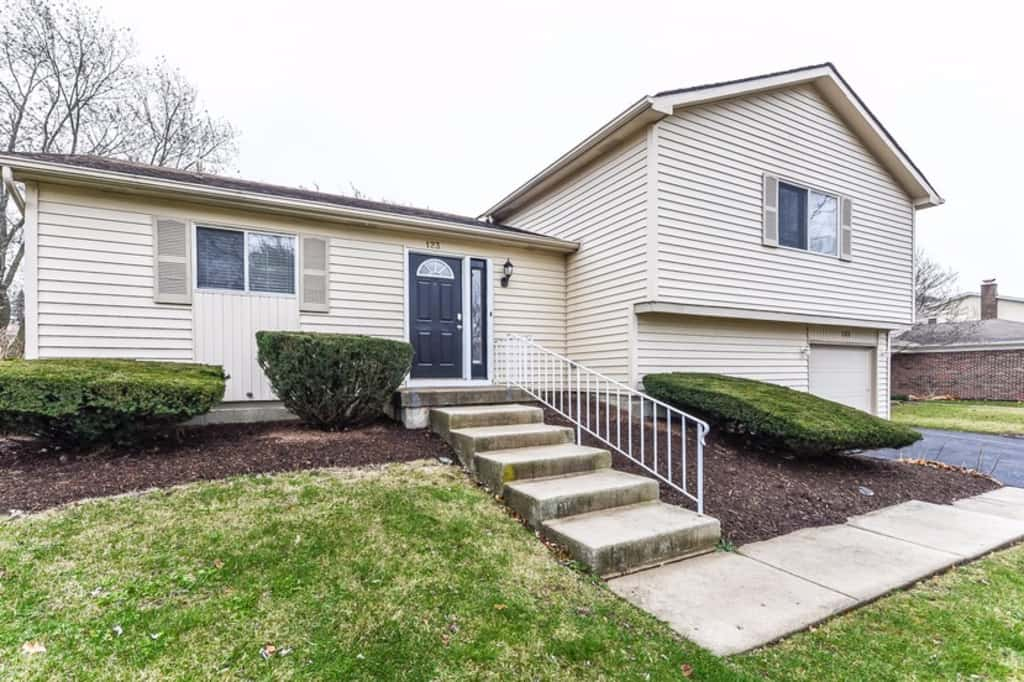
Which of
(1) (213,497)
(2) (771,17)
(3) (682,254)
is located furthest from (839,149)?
(1) (213,497)

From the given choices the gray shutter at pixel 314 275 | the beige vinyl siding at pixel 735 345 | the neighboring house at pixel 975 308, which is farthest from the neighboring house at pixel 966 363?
the gray shutter at pixel 314 275

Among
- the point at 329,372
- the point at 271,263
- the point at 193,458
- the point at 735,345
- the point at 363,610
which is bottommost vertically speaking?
the point at 363,610

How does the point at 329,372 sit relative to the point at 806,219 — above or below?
below

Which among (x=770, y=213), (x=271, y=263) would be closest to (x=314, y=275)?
(x=271, y=263)

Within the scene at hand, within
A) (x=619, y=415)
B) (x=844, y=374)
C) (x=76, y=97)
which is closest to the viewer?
(x=619, y=415)

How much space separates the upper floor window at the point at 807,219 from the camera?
27.2ft

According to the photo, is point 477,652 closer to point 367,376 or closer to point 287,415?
point 367,376

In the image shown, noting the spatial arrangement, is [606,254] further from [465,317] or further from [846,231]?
[846,231]

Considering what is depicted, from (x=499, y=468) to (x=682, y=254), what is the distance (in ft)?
15.4

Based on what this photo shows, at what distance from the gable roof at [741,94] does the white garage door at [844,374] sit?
3580mm

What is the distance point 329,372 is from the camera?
5.03m

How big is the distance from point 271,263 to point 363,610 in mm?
5130

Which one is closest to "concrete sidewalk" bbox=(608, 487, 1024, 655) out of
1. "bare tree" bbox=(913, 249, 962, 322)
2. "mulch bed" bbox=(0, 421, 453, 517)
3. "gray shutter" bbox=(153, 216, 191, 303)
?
"mulch bed" bbox=(0, 421, 453, 517)

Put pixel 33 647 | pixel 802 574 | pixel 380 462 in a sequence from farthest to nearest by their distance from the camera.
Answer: pixel 380 462
pixel 802 574
pixel 33 647
